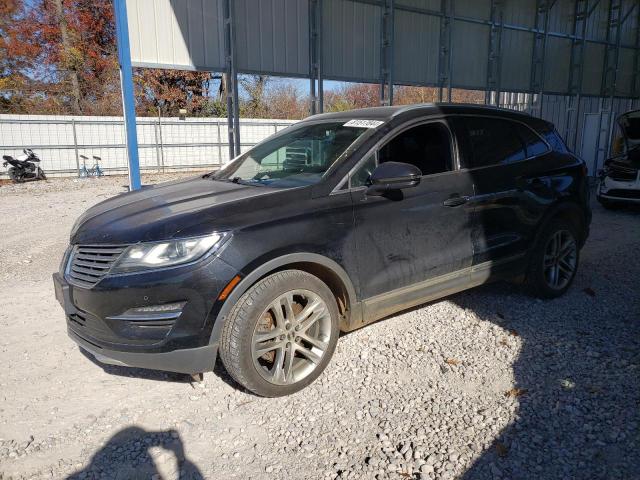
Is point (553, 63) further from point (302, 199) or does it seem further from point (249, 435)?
point (249, 435)

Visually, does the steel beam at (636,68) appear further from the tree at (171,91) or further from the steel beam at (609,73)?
the tree at (171,91)

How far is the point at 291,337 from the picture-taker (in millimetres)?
3188

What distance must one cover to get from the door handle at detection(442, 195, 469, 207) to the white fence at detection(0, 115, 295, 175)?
13.1 metres

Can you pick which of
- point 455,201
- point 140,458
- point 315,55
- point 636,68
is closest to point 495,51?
point 315,55

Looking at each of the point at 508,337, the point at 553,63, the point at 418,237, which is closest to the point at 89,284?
the point at 418,237

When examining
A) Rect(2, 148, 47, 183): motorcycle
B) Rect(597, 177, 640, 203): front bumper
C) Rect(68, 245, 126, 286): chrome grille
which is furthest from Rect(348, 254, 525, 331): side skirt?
Rect(2, 148, 47, 183): motorcycle

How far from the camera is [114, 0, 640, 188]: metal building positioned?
8.76 meters

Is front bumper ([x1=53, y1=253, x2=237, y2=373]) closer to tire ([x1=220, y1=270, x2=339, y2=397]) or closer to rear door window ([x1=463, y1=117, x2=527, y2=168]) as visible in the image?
tire ([x1=220, y1=270, x2=339, y2=397])

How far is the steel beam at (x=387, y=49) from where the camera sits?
36.6ft

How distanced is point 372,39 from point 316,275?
30.0 feet

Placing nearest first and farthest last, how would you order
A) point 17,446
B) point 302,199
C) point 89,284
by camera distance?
point 17,446 → point 89,284 → point 302,199

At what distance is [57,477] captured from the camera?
252 cm

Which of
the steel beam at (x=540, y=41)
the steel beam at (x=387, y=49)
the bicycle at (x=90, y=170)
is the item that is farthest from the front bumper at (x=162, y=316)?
the bicycle at (x=90, y=170)

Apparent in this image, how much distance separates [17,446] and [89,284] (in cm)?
93
